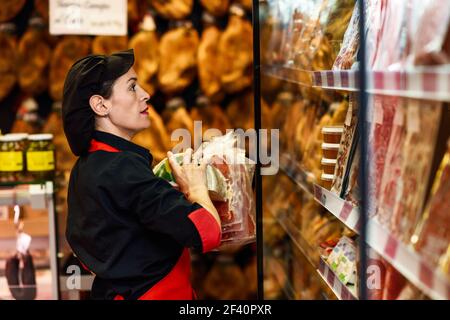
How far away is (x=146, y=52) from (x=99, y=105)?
2.11m

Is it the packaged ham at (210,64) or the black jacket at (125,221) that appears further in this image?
the packaged ham at (210,64)

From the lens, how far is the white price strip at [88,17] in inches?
132

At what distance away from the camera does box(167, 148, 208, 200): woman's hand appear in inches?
81.4

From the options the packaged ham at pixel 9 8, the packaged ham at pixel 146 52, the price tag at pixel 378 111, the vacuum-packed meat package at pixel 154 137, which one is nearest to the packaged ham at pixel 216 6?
the packaged ham at pixel 146 52

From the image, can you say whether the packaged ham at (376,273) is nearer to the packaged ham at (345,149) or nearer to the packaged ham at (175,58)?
the packaged ham at (345,149)

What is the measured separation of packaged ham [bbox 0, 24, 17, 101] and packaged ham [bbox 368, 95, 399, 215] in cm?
258

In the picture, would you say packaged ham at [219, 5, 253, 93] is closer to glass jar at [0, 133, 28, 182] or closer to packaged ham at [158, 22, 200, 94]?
packaged ham at [158, 22, 200, 94]

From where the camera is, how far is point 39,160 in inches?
125

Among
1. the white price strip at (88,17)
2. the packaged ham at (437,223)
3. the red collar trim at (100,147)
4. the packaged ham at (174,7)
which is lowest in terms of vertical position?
the packaged ham at (437,223)

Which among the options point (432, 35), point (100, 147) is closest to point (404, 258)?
point (432, 35)

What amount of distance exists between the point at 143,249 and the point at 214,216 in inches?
8.6

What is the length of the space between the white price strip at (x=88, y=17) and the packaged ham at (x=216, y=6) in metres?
0.84

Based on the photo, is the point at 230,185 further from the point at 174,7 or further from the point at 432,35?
the point at 174,7

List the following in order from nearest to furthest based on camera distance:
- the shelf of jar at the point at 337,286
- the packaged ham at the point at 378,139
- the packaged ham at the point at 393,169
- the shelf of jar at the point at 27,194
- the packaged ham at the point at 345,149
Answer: the packaged ham at the point at 393,169 < the packaged ham at the point at 378,139 < the shelf of jar at the point at 337,286 < the packaged ham at the point at 345,149 < the shelf of jar at the point at 27,194
